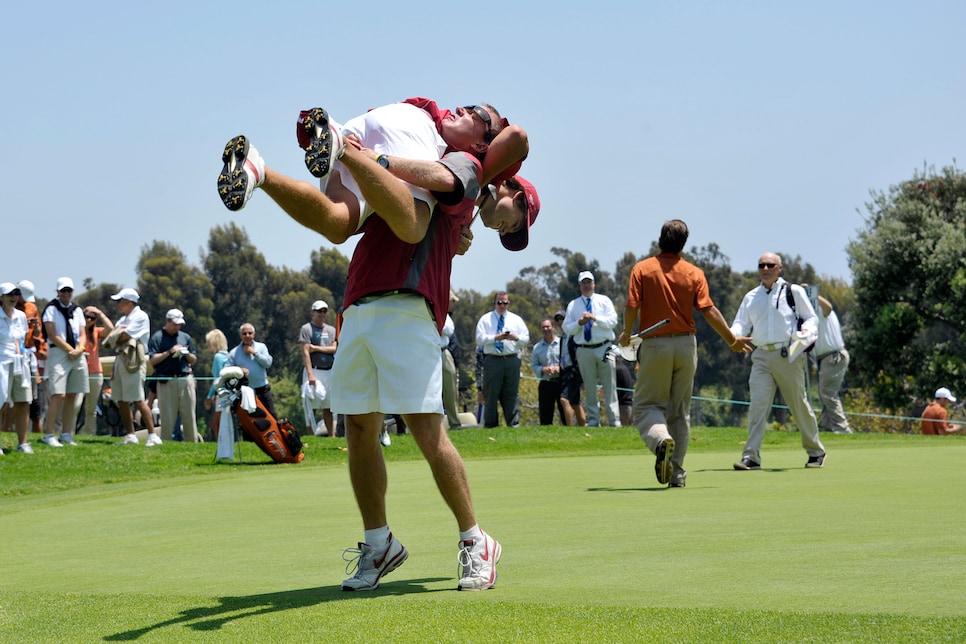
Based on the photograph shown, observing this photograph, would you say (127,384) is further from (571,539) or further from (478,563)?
(478,563)

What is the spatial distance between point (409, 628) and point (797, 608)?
1227 millimetres

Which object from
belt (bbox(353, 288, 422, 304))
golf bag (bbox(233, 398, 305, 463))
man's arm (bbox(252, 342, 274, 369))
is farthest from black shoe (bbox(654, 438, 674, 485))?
man's arm (bbox(252, 342, 274, 369))

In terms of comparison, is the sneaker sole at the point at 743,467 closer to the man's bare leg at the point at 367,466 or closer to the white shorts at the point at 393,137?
the man's bare leg at the point at 367,466

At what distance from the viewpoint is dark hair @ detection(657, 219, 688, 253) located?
36.3 feet

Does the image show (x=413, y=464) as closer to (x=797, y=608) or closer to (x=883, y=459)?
(x=883, y=459)

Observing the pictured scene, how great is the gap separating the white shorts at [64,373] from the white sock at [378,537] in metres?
12.3

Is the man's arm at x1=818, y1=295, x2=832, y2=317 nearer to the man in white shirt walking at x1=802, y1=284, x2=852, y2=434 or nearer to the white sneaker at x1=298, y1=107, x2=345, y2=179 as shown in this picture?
the man in white shirt walking at x1=802, y1=284, x2=852, y2=434

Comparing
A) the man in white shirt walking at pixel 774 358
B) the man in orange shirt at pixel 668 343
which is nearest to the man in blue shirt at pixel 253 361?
the man in white shirt walking at pixel 774 358

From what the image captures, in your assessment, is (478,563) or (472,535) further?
(472,535)

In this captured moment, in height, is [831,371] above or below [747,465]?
above

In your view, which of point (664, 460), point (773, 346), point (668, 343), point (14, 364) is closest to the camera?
point (664, 460)

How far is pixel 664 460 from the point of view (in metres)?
9.96

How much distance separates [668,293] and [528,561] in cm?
550

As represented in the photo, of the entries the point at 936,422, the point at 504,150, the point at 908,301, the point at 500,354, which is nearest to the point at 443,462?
the point at 504,150
